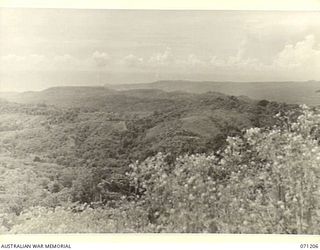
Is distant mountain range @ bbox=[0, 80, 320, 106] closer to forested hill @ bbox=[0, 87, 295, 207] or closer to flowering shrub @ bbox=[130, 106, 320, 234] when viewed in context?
forested hill @ bbox=[0, 87, 295, 207]

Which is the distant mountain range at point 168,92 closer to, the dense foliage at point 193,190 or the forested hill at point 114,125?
the forested hill at point 114,125

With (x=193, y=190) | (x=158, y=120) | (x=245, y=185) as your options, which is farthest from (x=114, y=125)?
(x=245, y=185)

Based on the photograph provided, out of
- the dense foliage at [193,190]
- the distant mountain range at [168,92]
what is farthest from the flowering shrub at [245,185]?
the distant mountain range at [168,92]

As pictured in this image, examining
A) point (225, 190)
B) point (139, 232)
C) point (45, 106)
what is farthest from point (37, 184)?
point (225, 190)

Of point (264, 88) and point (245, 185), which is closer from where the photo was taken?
point (245, 185)

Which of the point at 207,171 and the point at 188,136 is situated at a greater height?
the point at 188,136

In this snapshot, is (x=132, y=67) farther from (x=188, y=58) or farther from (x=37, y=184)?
(x=37, y=184)

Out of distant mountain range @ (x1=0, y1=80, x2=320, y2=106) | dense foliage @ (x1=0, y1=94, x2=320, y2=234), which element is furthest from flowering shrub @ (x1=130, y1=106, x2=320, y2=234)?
distant mountain range @ (x1=0, y1=80, x2=320, y2=106)

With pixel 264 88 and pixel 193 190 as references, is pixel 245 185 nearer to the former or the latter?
pixel 193 190
